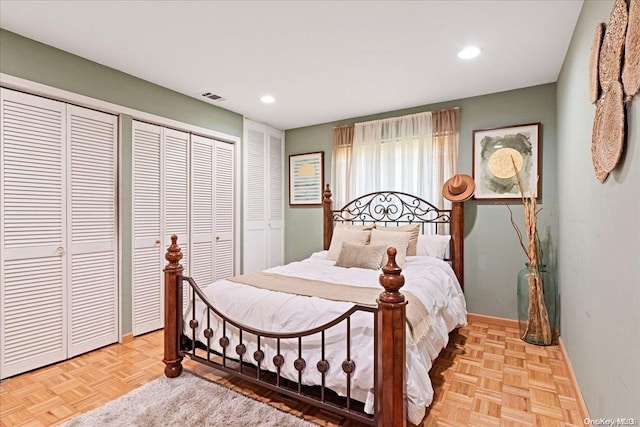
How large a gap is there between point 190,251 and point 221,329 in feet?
5.39

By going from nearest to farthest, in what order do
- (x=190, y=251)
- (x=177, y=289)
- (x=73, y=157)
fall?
(x=177, y=289), (x=73, y=157), (x=190, y=251)

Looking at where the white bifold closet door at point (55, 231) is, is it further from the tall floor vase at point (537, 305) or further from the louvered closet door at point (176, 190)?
the tall floor vase at point (537, 305)

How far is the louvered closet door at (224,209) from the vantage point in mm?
4078

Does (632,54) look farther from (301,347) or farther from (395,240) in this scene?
(395,240)

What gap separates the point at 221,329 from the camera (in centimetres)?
235

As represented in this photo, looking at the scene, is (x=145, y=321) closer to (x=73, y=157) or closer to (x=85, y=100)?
(x=73, y=157)

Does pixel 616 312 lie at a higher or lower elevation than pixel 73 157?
lower

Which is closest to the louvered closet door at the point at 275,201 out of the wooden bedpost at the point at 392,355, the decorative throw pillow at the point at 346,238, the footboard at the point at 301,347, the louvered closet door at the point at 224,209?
the louvered closet door at the point at 224,209

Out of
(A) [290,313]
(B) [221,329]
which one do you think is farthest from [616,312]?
(B) [221,329]

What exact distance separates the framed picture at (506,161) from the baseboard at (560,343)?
50.5 inches

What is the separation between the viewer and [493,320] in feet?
11.8

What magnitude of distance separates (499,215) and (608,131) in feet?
7.37

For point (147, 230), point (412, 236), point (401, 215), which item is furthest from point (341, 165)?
point (147, 230)

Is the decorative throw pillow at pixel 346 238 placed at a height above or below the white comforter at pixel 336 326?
above
